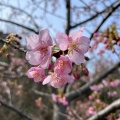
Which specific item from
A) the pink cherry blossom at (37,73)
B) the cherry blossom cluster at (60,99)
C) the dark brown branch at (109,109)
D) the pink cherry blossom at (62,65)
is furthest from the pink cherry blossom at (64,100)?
the pink cherry blossom at (62,65)

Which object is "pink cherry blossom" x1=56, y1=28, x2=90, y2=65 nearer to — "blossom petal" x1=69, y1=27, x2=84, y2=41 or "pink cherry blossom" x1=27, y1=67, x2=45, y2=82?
"blossom petal" x1=69, y1=27, x2=84, y2=41

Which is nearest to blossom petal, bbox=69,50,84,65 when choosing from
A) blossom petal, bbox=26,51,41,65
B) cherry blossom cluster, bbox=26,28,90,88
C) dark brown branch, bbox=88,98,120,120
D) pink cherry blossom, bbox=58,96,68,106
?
cherry blossom cluster, bbox=26,28,90,88

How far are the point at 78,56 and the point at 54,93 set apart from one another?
3.08m

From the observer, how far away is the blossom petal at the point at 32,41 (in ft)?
2.87

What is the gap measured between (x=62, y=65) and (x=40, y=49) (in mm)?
108

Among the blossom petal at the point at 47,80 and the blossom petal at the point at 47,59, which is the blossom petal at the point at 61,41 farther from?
the blossom petal at the point at 47,80

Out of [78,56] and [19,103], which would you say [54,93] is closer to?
[78,56]

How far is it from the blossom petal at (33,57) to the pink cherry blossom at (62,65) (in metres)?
0.07

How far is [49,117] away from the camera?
30.4ft

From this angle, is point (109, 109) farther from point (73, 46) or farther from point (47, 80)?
point (73, 46)

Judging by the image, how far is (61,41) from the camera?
2.75ft

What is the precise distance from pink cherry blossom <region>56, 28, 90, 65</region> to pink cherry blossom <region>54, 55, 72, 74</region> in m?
0.02

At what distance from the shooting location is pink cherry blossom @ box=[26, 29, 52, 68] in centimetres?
86

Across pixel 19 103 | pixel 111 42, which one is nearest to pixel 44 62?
pixel 111 42
